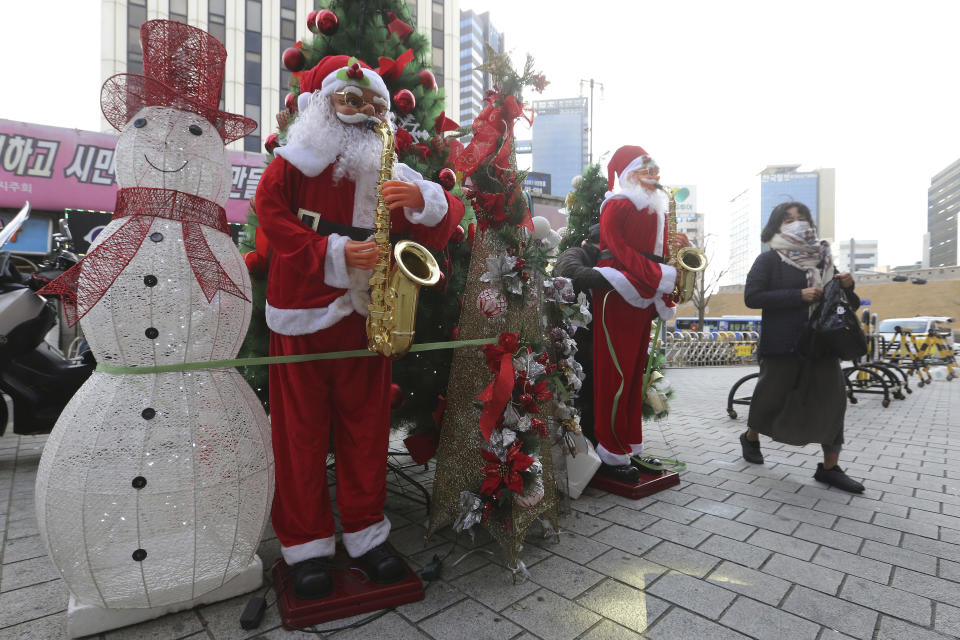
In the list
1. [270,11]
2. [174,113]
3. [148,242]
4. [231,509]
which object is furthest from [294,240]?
[270,11]

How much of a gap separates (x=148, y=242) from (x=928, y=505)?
4.75 m

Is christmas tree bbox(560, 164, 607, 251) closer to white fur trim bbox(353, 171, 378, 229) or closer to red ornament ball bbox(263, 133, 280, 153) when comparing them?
red ornament ball bbox(263, 133, 280, 153)

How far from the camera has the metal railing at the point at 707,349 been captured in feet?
57.4

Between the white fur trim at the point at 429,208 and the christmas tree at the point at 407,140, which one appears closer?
the white fur trim at the point at 429,208

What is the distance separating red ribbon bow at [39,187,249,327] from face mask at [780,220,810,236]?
12.5ft

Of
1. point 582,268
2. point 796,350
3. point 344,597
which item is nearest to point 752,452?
point 796,350

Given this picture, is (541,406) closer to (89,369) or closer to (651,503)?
(651,503)

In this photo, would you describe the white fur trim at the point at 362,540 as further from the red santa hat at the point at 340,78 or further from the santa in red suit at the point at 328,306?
the red santa hat at the point at 340,78

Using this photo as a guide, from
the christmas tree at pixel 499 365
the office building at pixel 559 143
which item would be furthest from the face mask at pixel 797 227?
the office building at pixel 559 143

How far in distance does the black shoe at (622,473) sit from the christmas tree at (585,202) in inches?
84.2

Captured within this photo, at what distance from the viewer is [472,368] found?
2.66 meters

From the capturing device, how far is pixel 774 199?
310 feet

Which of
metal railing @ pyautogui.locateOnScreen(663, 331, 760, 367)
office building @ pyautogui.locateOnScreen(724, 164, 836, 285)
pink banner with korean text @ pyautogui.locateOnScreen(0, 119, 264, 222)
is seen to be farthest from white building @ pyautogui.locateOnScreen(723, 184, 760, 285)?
pink banner with korean text @ pyautogui.locateOnScreen(0, 119, 264, 222)

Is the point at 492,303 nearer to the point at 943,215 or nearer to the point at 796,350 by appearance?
the point at 796,350
